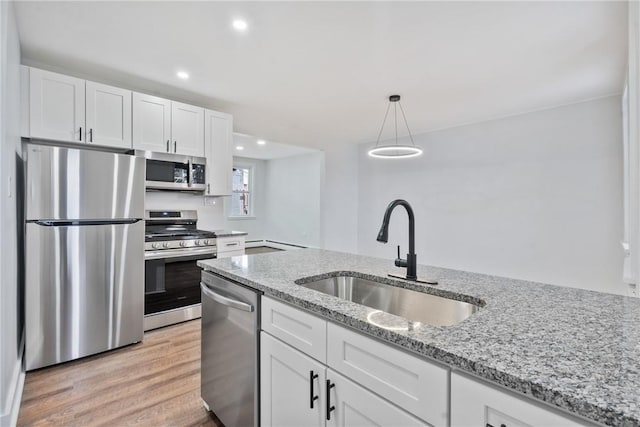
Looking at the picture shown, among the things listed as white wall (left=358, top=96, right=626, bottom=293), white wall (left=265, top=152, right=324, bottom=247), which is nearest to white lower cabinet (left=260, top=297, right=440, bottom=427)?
white wall (left=358, top=96, right=626, bottom=293)

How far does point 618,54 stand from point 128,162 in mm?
4238

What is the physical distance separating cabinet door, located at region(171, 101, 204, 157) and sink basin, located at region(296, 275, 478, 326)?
2.48 metres

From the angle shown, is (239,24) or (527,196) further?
(527,196)

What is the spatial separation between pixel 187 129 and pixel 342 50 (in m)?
1.86

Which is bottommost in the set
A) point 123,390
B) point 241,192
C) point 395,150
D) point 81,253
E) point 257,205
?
point 123,390

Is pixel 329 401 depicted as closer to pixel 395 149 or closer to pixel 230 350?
pixel 230 350

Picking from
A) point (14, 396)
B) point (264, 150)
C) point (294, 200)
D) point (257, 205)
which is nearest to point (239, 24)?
point (14, 396)

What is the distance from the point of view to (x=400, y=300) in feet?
5.01

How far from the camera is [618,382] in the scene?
24.2 inches

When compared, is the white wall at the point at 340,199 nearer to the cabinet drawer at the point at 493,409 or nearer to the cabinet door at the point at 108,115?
the cabinet door at the point at 108,115

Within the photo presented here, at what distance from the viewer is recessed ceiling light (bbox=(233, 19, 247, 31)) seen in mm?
2160

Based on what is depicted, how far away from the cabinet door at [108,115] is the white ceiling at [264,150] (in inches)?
129

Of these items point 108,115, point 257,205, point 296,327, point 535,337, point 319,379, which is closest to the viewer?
point 535,337

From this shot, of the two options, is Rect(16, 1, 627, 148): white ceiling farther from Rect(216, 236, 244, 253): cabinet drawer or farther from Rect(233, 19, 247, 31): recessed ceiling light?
Rect(216, 236, 244, 253): cabinet drawer
